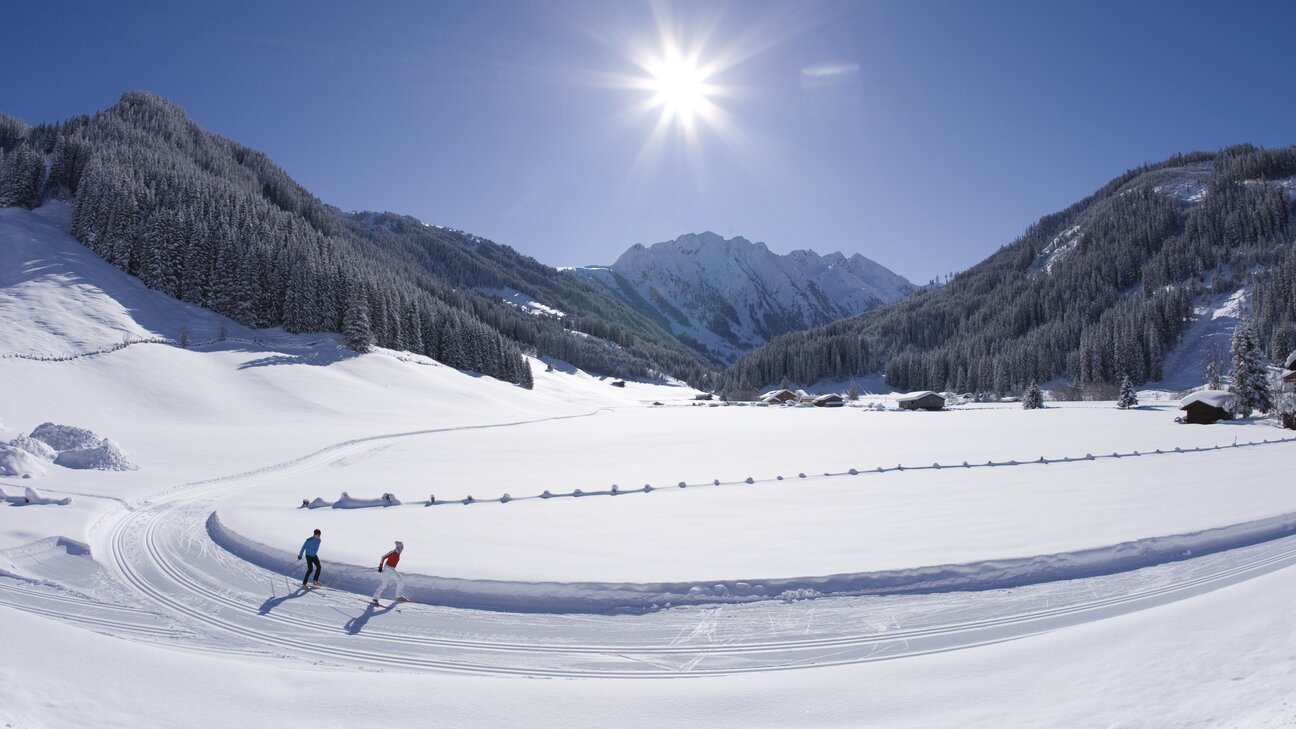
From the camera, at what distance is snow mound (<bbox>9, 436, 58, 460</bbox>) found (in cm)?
2370

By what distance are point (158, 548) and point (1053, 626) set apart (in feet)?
70.6

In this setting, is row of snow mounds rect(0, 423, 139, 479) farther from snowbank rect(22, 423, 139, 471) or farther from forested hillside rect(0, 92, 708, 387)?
forested hillside rect(0, 92, 708, 387)

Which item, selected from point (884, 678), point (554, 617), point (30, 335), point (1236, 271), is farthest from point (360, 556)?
point (1236, 271)

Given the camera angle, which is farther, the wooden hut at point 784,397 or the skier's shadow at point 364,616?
the wooden hut at point 784,397

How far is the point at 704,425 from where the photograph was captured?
174 feet

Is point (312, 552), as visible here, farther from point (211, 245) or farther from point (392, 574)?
point (211, 245)

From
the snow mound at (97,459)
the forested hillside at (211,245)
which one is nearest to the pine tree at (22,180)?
the forested hillside at (211,245)

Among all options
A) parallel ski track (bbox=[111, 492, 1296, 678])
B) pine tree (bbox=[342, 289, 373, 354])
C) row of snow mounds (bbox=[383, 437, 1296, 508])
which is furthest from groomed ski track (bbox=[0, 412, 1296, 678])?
pine tree (bbox=[342, 289, 373, 354])

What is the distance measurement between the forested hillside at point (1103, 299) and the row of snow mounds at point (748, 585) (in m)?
111

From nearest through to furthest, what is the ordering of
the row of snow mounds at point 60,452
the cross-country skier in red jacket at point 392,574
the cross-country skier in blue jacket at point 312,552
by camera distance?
the cross-country skier in red jacket at point 392,574 → the cross-country skier in blue jacket at point 312,552 → the row of snow mounds at point 60,452

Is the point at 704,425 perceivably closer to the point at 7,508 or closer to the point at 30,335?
the point at 7,508

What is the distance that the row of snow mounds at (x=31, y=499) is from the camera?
17781 millimetres

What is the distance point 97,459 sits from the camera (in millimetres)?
24594

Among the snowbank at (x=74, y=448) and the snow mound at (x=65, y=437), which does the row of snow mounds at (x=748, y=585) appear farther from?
the snow mound at (x=65, y=437)
